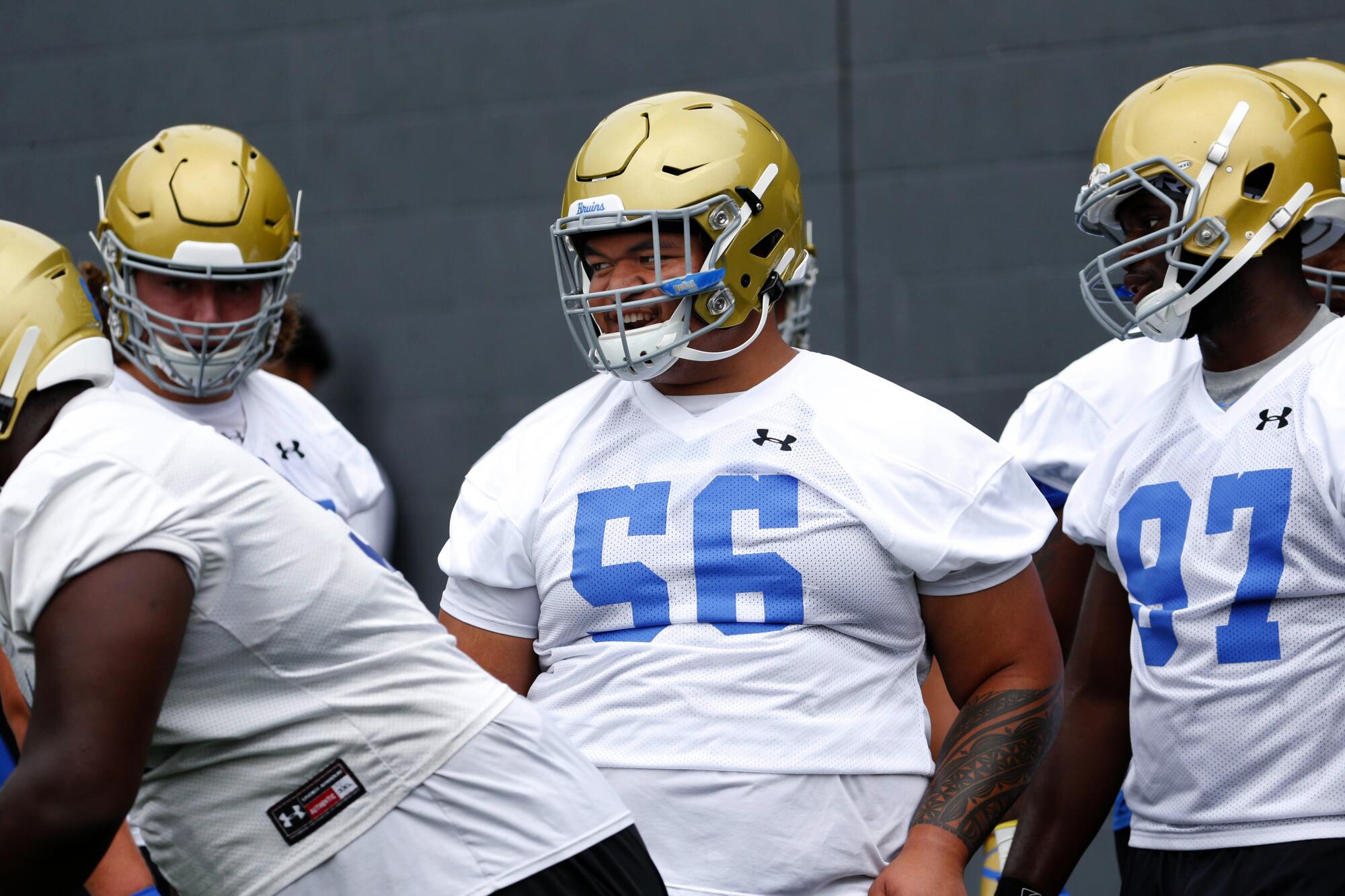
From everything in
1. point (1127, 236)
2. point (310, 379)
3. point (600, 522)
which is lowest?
point (310, 379)

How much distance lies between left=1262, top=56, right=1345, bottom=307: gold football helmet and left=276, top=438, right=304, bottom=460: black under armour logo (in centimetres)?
219

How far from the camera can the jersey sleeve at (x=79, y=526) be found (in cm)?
165

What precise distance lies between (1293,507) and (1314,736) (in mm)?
325

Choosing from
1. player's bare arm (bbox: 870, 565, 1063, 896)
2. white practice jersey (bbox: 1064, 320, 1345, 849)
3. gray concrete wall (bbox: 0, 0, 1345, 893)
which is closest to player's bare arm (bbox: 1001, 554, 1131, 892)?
white practice jersey (bbox: 1064, 320, 1345, 849)

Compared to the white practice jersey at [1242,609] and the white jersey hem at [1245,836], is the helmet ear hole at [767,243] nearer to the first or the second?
the white practice jersey at [1242,609]

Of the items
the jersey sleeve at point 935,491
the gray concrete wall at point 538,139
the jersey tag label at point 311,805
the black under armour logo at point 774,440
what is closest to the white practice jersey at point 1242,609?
the jersey sleeve at point 935,491

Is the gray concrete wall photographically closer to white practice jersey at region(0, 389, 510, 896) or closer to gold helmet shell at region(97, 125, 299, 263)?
gold helmet shell at region(97, 125, 299, 263)

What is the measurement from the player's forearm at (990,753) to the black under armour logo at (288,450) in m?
1.87

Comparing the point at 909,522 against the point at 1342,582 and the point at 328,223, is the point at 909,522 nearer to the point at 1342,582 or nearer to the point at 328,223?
the point at 1342,582

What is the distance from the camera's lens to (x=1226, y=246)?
252cm

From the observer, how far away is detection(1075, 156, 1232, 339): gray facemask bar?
2.51m

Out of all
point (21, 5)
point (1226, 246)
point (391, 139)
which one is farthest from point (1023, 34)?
point (21, 5)

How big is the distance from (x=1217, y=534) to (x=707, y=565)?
759 mm

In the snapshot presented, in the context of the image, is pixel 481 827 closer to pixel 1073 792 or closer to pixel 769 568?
pixel 769 568
